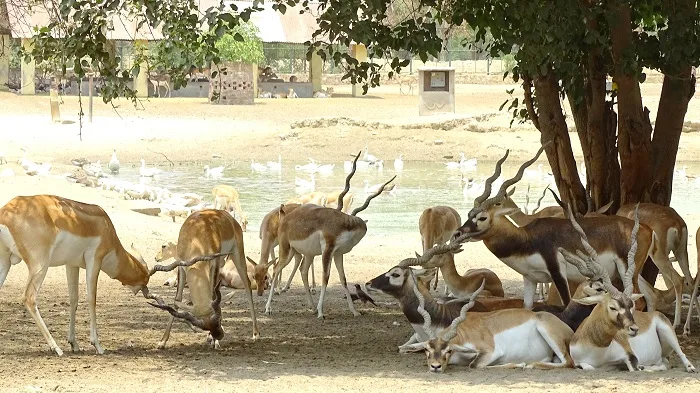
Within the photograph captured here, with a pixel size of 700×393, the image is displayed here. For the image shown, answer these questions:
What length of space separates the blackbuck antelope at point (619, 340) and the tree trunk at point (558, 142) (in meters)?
3.43

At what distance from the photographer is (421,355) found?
330 inches

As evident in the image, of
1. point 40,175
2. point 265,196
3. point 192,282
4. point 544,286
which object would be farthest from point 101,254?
point 265,196

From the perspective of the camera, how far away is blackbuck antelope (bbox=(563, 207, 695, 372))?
7523mm

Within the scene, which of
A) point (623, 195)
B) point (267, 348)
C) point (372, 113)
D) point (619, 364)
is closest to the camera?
point (619, 364)

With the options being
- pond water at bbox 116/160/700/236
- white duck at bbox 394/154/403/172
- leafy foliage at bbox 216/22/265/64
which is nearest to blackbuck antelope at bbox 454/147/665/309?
pond water at bbox 116/160/700/236

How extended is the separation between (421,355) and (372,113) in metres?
30.1

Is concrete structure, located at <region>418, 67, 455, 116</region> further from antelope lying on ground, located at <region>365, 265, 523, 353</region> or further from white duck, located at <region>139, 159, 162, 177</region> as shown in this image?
antelope lying on ground, located at <region>365, 265, 523, 353</region>

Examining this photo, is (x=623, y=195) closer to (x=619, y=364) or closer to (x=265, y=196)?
(x=619, y=364)

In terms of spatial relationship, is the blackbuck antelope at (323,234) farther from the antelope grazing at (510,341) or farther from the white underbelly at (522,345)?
the white underbelly at (522,345)

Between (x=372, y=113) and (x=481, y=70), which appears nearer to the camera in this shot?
(x=372, y=113)

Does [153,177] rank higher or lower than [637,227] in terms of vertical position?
lower

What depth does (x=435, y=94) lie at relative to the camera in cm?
3722

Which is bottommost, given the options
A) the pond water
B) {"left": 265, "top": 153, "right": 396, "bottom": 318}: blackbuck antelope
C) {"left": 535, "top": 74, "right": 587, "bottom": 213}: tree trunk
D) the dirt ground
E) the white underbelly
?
the pond water

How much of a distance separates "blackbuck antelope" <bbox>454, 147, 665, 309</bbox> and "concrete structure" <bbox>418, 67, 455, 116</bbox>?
28.1 meters
